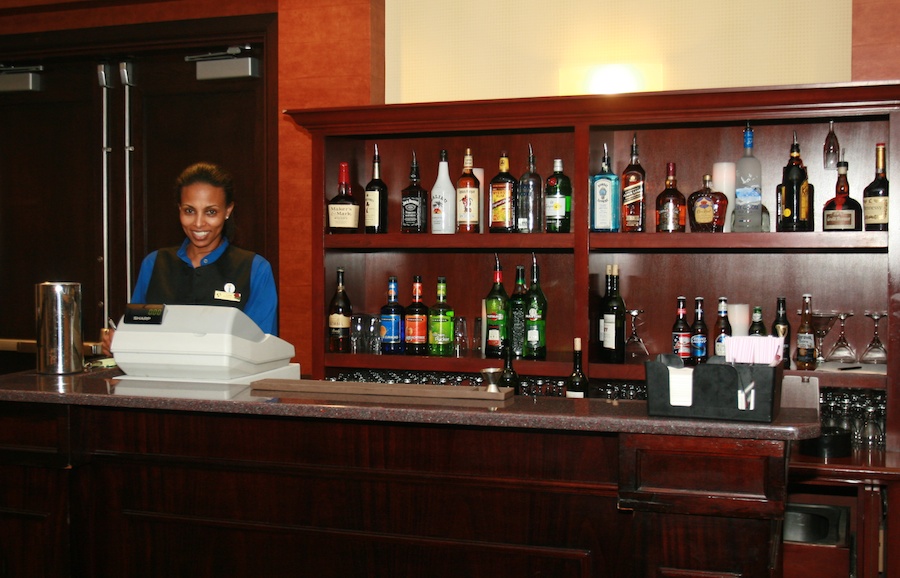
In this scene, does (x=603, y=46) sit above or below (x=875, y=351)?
above

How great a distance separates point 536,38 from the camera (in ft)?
11.9

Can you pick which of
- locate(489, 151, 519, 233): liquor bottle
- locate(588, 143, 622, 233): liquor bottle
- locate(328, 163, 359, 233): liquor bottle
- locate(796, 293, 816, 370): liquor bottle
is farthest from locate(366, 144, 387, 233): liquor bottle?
locate(796, 293, 816, 370): liquor bottle

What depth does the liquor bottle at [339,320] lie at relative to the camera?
11.4 ft

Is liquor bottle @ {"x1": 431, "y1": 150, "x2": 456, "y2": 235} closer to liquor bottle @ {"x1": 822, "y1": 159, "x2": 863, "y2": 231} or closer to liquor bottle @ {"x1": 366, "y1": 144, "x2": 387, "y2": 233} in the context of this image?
liquor bottle @ {"x1": 366, "y1": 144, "x2": 387, "y2": 233}

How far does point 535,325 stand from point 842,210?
3.84 feet

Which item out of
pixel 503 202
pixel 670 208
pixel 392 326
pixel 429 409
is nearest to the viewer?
pixel 429 409

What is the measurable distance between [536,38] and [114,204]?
2.13 metres

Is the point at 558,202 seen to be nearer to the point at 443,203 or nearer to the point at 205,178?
the point at 443,203

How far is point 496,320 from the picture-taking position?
11.0ft

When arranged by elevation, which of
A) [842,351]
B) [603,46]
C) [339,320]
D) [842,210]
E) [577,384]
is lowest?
[577,384]

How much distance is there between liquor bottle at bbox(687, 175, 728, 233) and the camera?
3129mm

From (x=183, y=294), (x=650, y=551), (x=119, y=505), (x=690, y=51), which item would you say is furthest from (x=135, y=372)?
(x=690, y=51)

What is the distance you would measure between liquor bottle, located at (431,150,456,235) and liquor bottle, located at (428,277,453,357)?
8.1 inches

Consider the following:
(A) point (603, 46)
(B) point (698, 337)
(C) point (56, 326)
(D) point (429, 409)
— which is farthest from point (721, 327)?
(C) point (56, 326)
